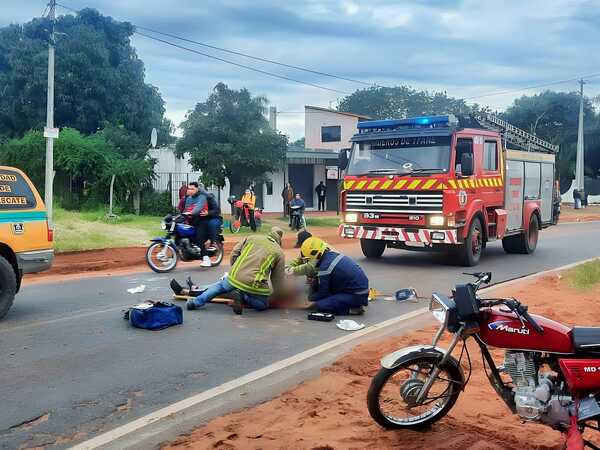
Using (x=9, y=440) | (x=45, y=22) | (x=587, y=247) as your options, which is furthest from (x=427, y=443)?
(x=45, y=22)

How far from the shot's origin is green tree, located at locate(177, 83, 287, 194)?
2361 cm

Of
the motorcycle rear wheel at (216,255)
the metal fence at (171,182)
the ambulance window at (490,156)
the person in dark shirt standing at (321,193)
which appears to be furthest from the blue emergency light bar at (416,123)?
the person in dark shirt standing at (321,193)

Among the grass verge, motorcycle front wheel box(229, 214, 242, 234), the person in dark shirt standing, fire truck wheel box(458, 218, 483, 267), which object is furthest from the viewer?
the person in dark shirt standing

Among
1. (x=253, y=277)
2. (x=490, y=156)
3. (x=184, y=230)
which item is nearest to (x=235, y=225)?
(x=184, y=230)

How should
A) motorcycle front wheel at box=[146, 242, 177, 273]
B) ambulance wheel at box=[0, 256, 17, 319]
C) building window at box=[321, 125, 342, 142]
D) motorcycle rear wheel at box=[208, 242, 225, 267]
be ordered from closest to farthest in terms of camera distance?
ambulance wheel at box=[0, 256, 17, 319] → motorcycle front wheel at box=[146, 242, 177, 273] → motorcycle rear wheel at box=[208, 242, 225, 267] → building window at box=[321, 125, 342, 142]

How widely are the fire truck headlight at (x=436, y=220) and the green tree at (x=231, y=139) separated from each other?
39.8 ft

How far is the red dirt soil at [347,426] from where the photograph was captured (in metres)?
4.27

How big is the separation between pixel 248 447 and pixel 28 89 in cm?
Answer: 3071

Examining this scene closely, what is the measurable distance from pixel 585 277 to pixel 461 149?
11.5 feet

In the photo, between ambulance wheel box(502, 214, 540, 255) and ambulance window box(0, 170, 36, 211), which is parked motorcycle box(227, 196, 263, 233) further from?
ambulance window box(0, 170, 36, 211)

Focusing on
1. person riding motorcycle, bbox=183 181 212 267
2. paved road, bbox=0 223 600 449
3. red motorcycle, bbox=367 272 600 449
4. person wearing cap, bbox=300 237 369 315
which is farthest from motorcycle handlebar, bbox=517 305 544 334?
person riding motorcycle, bbox=183 181 212 267

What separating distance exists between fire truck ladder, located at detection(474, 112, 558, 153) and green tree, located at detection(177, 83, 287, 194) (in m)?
9.96

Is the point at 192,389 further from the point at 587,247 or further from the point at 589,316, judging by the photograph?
the point at 587,247

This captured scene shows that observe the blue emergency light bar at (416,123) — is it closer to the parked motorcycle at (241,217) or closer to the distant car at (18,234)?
the distant car at (18,234)
